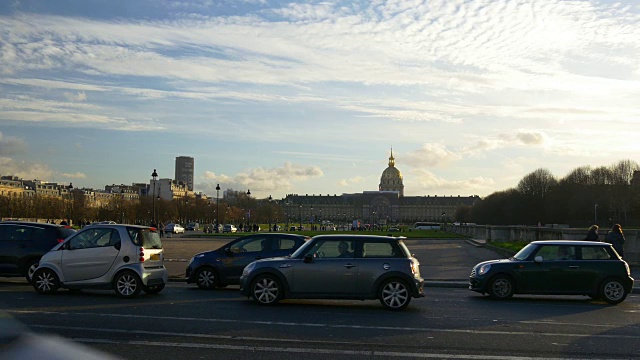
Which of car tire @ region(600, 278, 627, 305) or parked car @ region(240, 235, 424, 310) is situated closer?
parked car @ region(240, 235, 424, 310)

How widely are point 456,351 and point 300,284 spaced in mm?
5641

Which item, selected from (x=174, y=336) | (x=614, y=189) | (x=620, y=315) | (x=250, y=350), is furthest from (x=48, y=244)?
(x=614, y=189)

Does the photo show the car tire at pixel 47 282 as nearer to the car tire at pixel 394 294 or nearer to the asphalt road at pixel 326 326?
the asphalt road at pixel 326 326

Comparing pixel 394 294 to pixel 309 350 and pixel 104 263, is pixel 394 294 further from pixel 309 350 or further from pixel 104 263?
pixel 104 263

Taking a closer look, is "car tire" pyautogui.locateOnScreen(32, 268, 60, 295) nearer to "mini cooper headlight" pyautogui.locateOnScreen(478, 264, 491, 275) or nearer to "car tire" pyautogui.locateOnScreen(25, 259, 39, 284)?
"car tire" pyautogui.locateOnScreen(25, 259, 39, 284)

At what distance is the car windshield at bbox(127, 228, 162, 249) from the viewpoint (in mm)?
17531

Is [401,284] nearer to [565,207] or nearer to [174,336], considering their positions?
[174,336]

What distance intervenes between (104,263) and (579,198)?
100 meters

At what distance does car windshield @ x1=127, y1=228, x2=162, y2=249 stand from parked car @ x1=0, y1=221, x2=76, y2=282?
3.69 m

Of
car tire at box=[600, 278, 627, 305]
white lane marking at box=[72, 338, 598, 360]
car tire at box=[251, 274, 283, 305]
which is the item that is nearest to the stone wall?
car tire at box=[600, 278, 627, 305]

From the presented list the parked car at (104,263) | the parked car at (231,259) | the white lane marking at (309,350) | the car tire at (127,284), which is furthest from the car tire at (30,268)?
the white lane marking at (309,350)

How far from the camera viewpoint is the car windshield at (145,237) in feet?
57.5

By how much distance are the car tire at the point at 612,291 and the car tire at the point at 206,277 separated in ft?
34.0

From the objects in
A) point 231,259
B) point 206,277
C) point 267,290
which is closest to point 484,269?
point 267,290
